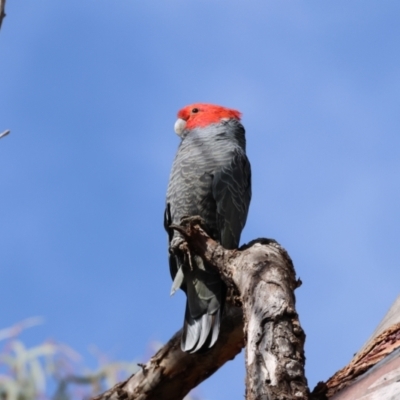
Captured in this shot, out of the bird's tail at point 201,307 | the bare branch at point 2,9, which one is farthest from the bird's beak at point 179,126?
the bare branch at point 2,9

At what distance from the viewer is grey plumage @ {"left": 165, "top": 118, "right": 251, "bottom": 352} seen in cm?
311

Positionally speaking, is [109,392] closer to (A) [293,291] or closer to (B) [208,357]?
(B) [208,357]

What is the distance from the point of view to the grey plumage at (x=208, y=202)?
311 centimetres

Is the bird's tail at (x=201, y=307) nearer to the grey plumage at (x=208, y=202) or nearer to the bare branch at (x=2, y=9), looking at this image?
the grey plumage at (x=208, y=202)

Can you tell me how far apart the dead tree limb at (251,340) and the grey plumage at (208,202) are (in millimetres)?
95

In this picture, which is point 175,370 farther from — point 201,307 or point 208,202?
point 208,202

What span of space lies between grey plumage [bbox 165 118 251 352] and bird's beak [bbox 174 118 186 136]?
0.36 meters

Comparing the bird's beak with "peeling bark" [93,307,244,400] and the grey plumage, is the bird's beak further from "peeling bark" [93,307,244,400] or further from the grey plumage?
"peeling bark" [93,307,244,400]

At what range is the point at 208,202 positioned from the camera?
349 centimetres

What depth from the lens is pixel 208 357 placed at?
297 centimetres

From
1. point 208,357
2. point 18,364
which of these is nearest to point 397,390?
point 208,357

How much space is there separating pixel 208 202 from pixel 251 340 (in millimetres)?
1550

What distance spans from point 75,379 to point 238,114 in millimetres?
1676

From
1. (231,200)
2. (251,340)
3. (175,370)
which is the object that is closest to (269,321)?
(251,340)
